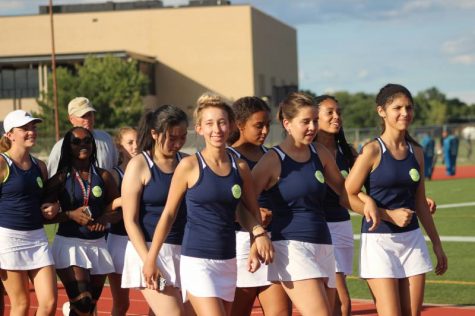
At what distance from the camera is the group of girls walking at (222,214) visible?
643 centimetres

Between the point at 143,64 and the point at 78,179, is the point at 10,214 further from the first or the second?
the point at 143,64

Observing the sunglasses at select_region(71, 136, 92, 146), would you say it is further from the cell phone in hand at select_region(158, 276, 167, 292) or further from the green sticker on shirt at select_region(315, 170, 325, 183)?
the green sticker on shirt at select_region(315, 170, 325, 183)

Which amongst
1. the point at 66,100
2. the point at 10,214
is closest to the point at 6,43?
the point at 66,100

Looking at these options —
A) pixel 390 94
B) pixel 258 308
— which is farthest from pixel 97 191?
pixel 258 308

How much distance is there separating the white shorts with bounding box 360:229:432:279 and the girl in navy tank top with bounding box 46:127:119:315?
2.10 m

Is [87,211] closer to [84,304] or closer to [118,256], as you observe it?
[118,256]

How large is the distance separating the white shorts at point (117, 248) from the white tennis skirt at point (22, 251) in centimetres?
51

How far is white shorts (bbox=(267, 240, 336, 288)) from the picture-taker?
6.58m

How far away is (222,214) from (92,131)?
3465 millimetres

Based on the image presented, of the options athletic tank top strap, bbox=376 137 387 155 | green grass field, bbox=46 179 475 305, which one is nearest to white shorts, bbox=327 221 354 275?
athletic tank top strap, bbox=376 137 387 155

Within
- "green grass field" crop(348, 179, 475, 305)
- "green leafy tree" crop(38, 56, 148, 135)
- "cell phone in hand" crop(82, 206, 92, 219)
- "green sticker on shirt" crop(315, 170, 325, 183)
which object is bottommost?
"green grass field" crop(348, 179, 475, 305)

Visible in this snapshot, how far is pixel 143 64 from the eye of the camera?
76562 mm

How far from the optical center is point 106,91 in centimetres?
6562

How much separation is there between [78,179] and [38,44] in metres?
71.3
